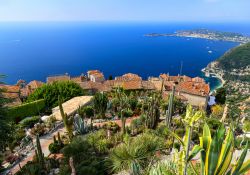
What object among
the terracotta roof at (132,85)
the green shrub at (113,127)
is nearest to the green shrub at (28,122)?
the green shrub at (113,127)

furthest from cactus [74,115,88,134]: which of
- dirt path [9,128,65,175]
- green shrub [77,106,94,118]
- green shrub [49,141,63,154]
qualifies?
green shrub [77,106,94,118]

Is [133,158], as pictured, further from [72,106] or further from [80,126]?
[72,106]

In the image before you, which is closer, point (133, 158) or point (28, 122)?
point (133, 158)

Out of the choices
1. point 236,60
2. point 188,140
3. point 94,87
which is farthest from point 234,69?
point 188,140

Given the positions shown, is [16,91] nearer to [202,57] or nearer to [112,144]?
[112,144]

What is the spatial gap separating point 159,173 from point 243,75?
93.0m

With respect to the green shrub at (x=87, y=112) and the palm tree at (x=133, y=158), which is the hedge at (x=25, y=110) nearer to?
the green shrub at (x=87, y=112)

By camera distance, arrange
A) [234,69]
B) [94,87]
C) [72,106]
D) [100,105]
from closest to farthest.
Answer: [100,105] < [72,106] < [94,87] < [234,69]

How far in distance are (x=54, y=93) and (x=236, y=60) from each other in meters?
91.5

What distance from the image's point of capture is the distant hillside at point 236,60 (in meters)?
98.0

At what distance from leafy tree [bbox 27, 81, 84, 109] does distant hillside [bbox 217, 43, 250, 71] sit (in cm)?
8311

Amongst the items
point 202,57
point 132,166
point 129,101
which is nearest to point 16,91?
point 129,101

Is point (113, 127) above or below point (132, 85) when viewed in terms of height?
above

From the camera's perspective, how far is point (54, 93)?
27.5 metres
